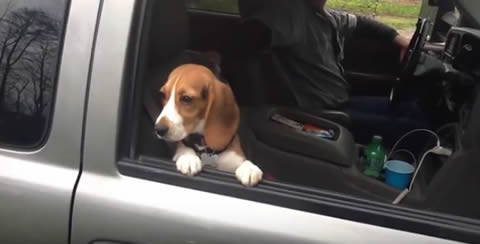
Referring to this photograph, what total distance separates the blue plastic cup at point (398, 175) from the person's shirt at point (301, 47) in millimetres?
502

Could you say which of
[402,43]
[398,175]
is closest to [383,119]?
[402,43]

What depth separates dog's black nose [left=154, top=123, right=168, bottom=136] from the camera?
1785mm

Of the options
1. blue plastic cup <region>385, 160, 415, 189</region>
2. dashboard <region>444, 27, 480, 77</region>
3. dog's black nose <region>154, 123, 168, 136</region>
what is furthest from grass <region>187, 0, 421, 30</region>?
dog's black nose <region>154, 123, 168, 136</region>

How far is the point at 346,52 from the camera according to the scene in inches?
140

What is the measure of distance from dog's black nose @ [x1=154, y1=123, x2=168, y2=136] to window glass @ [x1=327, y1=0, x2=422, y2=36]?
1.98m

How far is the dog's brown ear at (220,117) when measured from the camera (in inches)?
74.5

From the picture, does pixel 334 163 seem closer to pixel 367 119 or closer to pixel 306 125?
pixel 306 125

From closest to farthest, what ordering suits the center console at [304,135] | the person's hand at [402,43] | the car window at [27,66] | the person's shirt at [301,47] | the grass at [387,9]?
the car window at [27,66] < the center console at [304,135] < the person's shirt at [301,47] < the person's hand at [402,43] < the grass at [387,9]

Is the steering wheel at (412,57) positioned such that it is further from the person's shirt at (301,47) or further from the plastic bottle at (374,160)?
the plastic bottle at (374,160)

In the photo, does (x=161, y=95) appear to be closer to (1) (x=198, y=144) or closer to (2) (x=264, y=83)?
(1) (x=198, y=144)

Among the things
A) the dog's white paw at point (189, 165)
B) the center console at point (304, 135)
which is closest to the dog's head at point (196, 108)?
the dog's white paw at point (189, 165)

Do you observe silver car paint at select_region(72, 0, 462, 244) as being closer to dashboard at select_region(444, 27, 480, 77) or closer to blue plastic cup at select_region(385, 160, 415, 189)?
dashboard at select_region(444, 27, 480, 77)

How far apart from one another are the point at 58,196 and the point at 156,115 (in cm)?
37

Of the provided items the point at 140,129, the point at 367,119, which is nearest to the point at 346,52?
→ the point at 367,119
